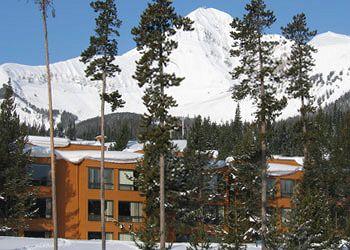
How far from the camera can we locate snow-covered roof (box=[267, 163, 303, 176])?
69.4 m

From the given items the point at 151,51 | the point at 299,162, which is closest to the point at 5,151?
the point at 151,51

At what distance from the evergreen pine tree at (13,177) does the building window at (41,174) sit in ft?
14.3

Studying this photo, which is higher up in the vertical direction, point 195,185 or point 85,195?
point 195,185

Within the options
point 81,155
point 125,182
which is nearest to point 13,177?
point 81,155

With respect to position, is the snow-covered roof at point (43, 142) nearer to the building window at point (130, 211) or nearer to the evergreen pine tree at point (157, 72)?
the building window at point (130, 211)

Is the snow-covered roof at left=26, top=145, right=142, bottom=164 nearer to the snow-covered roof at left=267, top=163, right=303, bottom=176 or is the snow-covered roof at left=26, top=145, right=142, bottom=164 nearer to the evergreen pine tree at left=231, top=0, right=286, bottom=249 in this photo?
the snow-covered roof at left=267, top=163, right=303, bottom=176

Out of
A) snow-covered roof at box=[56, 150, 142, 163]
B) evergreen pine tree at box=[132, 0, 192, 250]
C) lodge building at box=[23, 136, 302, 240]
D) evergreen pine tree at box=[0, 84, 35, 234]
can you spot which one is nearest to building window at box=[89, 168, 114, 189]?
lodge building at box=[23, 136, 302, 240]

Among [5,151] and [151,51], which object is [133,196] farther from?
[151,51]

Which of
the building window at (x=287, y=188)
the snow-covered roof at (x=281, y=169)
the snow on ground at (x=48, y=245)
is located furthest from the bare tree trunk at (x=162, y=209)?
the building window at (x=287, y=188)

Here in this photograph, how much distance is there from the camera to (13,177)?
164 feet

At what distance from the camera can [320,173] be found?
55156mm

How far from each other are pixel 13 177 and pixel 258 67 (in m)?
20.0

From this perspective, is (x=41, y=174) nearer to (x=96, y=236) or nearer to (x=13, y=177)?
(x=96, y=236)

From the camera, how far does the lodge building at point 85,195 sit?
57875 mm
